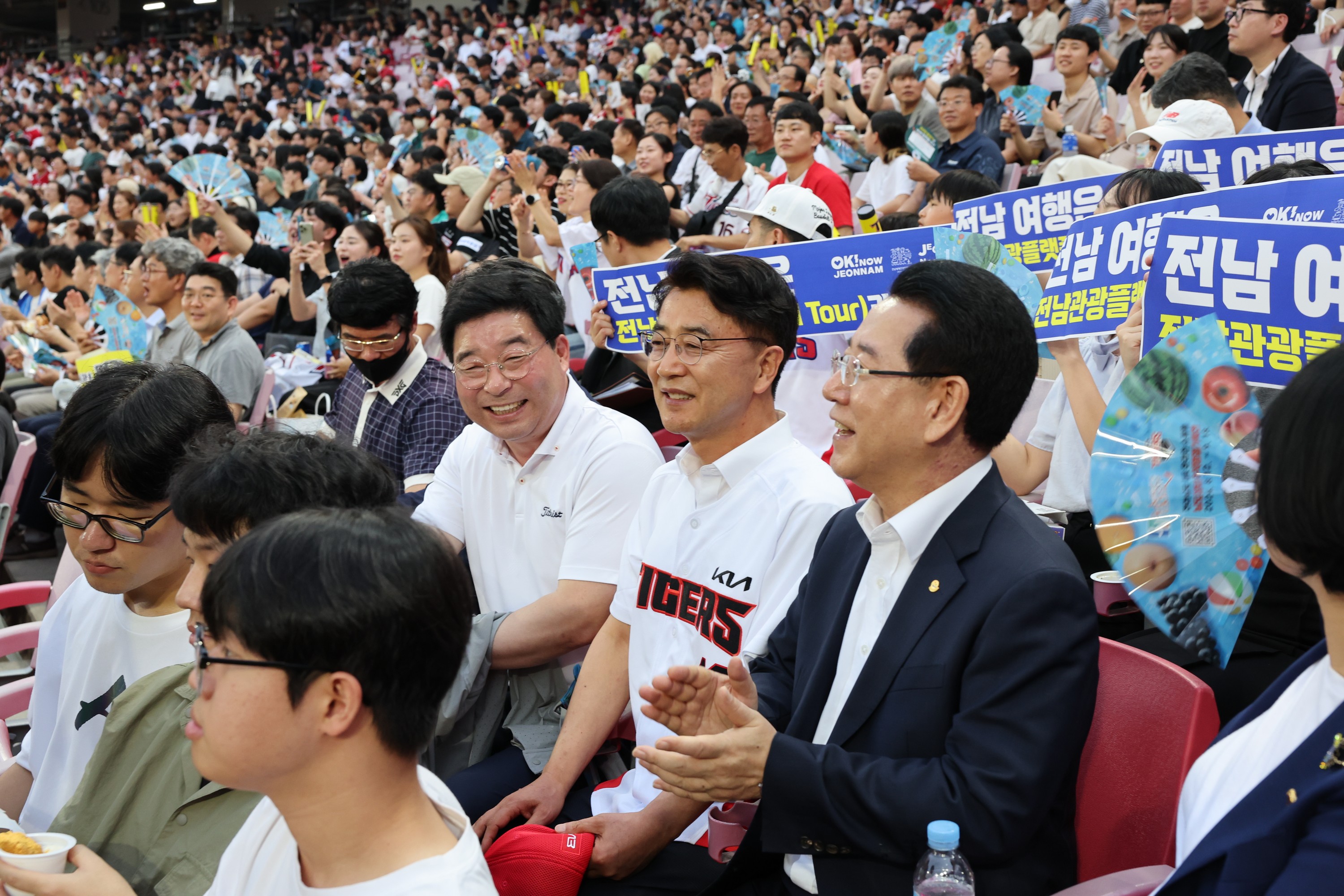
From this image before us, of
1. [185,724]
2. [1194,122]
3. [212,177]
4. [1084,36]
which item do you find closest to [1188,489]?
[185,724]

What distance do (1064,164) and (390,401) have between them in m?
3.09

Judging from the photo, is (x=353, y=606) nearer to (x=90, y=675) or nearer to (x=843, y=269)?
(x=90, y=675)

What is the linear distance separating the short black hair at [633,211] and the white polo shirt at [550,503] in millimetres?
1724

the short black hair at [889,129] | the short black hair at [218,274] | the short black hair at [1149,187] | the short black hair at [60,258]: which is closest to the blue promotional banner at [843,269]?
the short black hair at [1149,187]

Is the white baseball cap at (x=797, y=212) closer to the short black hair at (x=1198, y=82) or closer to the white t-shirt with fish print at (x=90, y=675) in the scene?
the short black hair at (x=1198, y=82)

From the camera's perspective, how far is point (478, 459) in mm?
2748

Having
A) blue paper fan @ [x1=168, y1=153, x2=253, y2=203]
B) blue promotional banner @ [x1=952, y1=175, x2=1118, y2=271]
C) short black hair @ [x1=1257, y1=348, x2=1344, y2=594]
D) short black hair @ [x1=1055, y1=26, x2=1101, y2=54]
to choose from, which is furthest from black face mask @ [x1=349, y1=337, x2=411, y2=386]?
blue paper fan @ [x1=168, y1=153, x2=253, y2=203]

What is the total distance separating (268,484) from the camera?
Result: 1646 mm

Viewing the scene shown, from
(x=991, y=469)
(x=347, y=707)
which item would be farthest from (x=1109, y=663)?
(x=347, y=707)

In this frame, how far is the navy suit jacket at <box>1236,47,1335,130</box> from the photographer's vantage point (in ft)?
15.6

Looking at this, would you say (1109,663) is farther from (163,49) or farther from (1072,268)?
(163,49)

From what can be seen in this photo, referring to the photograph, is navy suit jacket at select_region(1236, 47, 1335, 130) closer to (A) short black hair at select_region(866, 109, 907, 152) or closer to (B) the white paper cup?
(A) short black hair at select_region(866, 109, 907, 152)

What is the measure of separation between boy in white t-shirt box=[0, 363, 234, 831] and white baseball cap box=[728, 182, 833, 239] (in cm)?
257

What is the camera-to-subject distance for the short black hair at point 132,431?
1.96m
